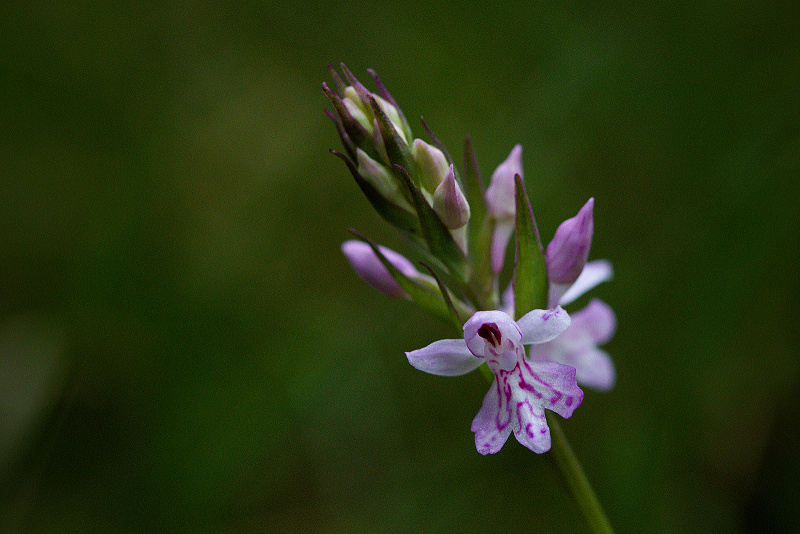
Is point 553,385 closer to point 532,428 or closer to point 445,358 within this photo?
point 532,428

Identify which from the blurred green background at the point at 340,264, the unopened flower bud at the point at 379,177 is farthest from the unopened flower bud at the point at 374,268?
the blurred green background at the point at 340,264

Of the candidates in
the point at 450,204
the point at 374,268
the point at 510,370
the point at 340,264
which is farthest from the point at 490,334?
the point at 340,264

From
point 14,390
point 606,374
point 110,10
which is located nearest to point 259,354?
point 14,390

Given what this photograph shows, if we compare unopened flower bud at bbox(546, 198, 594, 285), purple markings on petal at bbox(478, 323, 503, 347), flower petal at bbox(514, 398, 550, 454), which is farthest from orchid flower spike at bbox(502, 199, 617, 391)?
flower petal at bbox(514, 398, 550, 454)

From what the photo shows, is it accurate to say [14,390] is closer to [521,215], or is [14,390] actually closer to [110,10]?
[521,215]

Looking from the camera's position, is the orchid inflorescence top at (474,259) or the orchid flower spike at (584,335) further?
the orchid flower spike at (584,335)

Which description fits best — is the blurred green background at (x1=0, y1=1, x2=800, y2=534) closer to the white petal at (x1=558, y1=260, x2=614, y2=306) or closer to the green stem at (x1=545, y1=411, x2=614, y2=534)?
the green stem at (x1=545, y1=411, x2=614, y2=534)

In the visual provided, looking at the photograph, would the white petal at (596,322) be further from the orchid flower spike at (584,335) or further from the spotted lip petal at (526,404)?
the spotted lip petal at (526,404)
